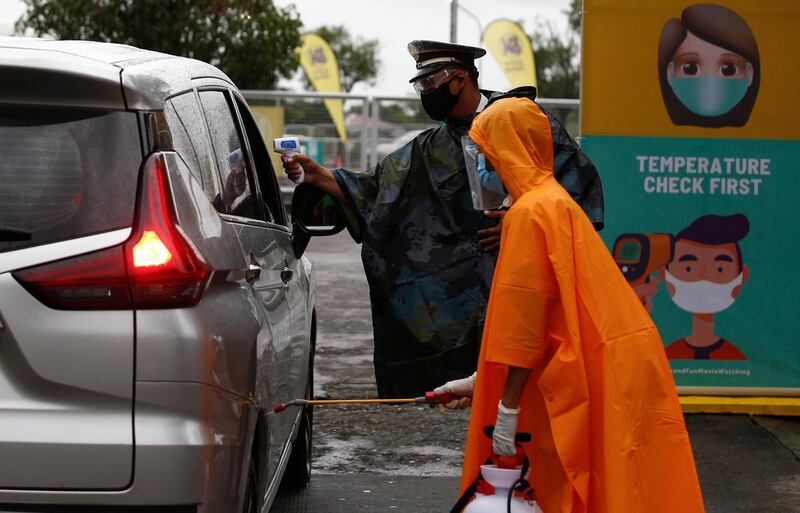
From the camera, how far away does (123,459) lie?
9.57 ft

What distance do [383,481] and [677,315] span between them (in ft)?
7.72

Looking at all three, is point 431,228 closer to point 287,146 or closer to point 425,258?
point 425,258

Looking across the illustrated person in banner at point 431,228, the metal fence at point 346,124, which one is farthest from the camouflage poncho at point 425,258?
the metal fence at point 346,124

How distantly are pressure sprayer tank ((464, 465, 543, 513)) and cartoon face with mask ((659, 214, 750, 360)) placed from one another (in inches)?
161

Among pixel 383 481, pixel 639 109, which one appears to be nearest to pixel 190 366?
pixel 383 481

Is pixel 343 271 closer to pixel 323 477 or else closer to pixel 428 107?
pixel 323 477

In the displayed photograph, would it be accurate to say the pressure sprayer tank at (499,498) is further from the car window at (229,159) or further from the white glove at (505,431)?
the car window at (229,159)

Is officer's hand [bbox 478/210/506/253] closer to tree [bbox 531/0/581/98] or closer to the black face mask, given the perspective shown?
the black face mask

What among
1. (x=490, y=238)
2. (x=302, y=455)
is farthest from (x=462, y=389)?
(x=302, y=455)

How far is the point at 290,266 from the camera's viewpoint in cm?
477

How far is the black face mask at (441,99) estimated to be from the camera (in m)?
5.07

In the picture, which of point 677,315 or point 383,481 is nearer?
point 383,481

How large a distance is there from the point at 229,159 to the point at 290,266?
0.71 meters

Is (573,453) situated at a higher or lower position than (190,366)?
lower
